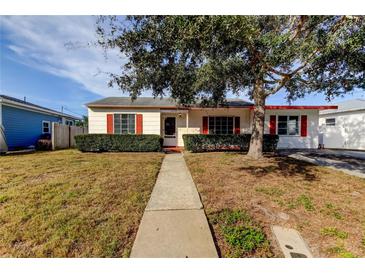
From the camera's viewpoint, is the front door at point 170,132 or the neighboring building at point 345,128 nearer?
the front door at point 170,132

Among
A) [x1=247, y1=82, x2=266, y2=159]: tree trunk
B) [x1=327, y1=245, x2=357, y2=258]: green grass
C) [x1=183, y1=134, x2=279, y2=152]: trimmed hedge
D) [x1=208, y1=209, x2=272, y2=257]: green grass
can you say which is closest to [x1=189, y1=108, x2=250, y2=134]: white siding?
[x1=183, y1=134, x2=279, y2=152]: trimmed hedge

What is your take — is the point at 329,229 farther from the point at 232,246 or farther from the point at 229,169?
the point at 229,169

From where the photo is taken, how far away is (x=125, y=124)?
12.4 metres

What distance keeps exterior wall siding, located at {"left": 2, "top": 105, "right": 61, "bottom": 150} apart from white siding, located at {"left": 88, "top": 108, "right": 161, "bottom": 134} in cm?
542

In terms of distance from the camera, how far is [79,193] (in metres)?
4.25

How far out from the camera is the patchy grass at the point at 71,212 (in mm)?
2461

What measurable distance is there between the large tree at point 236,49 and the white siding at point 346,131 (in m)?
9.90

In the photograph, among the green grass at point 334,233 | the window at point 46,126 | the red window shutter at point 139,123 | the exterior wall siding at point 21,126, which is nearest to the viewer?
the green grass at point 334,233

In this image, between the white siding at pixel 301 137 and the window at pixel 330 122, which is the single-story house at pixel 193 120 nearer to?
the white siding at pixel 301 137

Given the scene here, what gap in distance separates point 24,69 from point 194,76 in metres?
8.47

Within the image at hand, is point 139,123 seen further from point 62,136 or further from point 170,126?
point 62,136

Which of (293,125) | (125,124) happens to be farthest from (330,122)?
(125,124)

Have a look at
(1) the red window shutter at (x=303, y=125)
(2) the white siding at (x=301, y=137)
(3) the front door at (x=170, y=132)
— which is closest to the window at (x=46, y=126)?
(3) the front door at (x=170, y=132)

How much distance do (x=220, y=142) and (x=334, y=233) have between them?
834 centimetres
